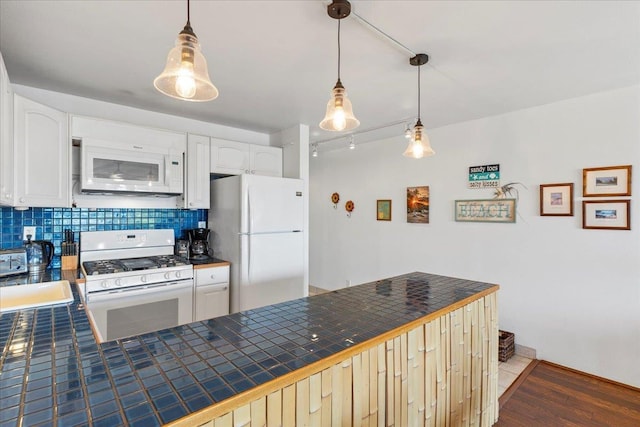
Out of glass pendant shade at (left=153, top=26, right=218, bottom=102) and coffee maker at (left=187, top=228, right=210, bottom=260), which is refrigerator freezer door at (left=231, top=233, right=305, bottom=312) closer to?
coffee maker at (left=187, top=228, right=210, bottom=260)

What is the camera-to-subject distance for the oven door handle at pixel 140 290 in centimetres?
229

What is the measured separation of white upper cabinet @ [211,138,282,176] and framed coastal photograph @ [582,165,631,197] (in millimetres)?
2955

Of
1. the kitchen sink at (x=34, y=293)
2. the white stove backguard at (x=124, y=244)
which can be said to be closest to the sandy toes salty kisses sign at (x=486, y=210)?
the white stove backguard at (x=124, y=244)

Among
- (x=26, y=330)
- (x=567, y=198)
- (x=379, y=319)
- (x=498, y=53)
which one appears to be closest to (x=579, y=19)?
(x=498, y=53)

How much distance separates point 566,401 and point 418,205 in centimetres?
220

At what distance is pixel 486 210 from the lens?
3.20 metres

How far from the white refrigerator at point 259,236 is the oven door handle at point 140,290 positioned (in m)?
0.49

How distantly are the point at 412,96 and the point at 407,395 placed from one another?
2.30 m

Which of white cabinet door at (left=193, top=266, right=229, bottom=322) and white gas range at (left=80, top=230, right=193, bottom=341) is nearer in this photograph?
white gas range at (left=80, top=230, right=193, bottom=341)

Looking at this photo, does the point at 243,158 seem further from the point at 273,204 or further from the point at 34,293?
the point at 34,293

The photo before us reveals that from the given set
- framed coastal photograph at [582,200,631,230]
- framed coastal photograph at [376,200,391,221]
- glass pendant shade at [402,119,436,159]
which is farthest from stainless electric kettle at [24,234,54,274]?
framed coastal photograph at [582,200,631,230]

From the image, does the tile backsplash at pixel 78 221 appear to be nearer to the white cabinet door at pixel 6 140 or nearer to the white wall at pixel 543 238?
the white cabinet door at pixel 6 140

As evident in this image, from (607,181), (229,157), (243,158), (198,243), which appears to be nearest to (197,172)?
(229,157)

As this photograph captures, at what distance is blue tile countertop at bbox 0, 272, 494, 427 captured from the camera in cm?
70
